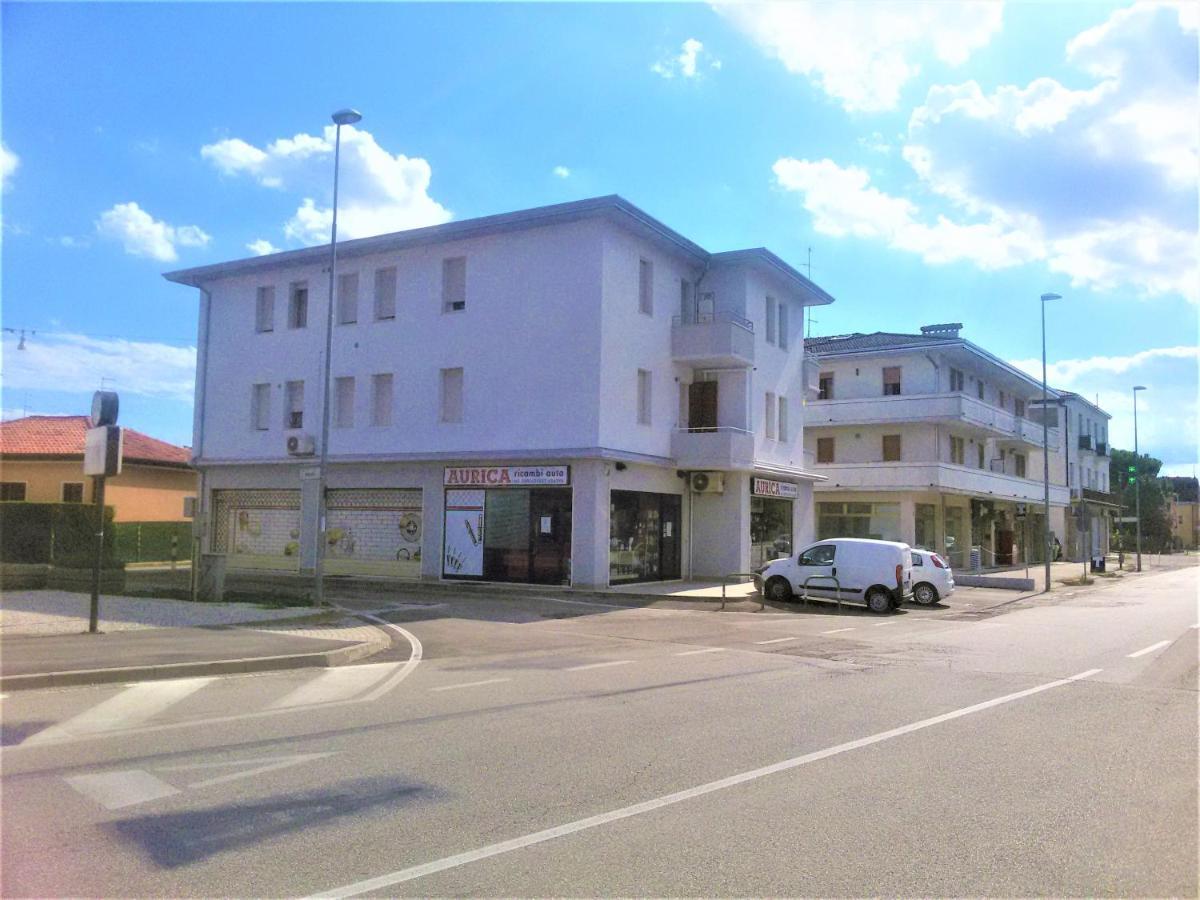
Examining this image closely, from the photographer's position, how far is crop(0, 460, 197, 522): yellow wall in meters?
38.7

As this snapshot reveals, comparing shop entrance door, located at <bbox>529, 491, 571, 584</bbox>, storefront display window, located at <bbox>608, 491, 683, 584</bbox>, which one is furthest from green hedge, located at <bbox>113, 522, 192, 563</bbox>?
storefront display window, located at <bbox>608, 491, 683, 584</bbox>

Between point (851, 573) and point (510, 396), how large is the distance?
1052cm

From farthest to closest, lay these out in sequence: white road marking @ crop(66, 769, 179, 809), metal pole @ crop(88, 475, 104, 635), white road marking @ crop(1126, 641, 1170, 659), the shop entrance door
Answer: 1. the shop entrance door
2. white road marking @ crop(1126, 641, 1170, 659)
3. metal pole @ crop(88, 475, 104, 635)
4. white road marking @ crop(66, 769, 179, 809)

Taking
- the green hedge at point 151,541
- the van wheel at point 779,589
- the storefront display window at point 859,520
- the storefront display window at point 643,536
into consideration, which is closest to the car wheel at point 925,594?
the van wheel at point 779,589

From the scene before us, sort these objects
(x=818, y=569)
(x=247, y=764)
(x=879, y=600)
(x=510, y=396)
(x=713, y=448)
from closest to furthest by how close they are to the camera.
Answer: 1. (x=247, y=764)
2. (x=879, y=600)
3. (x=818, y=569)
4. (x=510, y=396)
5. (x=713, y=448)

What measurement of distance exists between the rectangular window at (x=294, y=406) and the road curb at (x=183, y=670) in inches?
746

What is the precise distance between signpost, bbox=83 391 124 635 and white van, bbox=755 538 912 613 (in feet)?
49.7

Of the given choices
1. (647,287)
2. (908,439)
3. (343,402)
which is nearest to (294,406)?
(343,402)

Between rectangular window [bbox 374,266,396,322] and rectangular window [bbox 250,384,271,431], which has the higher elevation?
rectangular window [bbox 374,266,396,322]

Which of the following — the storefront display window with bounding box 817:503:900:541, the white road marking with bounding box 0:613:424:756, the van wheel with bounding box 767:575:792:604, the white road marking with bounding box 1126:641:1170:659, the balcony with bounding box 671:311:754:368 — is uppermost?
the balcony with bounding box 671:311:754:368

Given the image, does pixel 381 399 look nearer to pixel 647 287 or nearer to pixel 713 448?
pixel 647 287

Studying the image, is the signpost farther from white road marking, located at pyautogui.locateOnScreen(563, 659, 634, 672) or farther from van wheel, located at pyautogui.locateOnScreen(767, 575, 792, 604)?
van wheel, located at pyautogui.locateOnScreen(767, 575, 792, 604)

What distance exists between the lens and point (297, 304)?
30828 mm

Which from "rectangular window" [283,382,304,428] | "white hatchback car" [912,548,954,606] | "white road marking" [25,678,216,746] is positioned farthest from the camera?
"rectangular window" [283,382,304,428]
